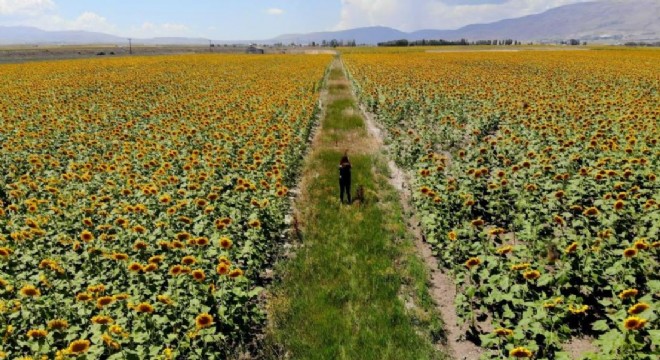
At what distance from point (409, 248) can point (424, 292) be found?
1.69m

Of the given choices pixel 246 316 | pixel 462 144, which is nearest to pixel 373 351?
pixel 246 316

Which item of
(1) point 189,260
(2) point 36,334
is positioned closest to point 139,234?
(1) point 189,260

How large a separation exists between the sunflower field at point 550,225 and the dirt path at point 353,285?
71cm

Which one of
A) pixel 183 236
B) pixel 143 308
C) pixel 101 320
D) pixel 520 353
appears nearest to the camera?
pixel 520 353

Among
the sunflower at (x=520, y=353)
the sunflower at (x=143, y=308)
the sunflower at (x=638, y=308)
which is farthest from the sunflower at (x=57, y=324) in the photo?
the sunflower at (x=638, y=308)

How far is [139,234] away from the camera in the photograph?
23.0 feet

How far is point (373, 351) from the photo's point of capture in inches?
231

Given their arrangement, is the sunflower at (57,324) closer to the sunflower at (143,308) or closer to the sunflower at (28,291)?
the sunflower at (28,291)

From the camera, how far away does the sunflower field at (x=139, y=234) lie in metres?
5.05

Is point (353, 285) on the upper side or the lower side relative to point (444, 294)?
upper

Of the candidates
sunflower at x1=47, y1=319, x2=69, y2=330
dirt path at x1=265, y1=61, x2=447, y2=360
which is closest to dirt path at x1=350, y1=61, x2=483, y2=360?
dirt path at x1=265, y1=61, x2=447, y2=360

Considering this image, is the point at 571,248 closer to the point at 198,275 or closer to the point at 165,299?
the point at 198,275

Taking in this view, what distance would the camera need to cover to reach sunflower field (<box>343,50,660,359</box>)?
5.09 metres

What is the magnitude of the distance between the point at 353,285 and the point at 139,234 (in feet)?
12.2
